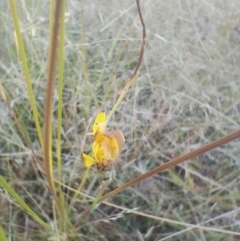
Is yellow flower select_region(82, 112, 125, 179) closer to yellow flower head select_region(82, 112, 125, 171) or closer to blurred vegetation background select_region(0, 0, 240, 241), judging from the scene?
yellow flower head select_region(82, 112, 125, 171)

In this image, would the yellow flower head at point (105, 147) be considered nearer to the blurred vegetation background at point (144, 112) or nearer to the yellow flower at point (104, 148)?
the yellow flower at point (104, 148)

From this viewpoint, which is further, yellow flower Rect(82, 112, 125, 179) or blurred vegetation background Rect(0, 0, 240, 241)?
blurred vegetation background Rect(0, 0, 240, 241)

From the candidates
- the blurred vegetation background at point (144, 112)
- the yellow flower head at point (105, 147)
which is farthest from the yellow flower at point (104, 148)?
the blurred vegetation background at point (144, 112)

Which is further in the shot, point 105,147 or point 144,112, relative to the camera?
point 144,112

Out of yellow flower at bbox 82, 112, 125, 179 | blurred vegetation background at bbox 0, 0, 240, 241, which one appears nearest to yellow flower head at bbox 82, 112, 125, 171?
yellow flower at bbox 82, 112, 125, 179

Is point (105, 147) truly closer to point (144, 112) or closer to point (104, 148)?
point (104, 148)

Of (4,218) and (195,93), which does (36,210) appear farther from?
(195,93)

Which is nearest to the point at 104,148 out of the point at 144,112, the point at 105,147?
the point at 105,147

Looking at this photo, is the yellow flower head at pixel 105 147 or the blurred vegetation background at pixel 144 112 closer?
the yellow flower head at pixel 105 147
